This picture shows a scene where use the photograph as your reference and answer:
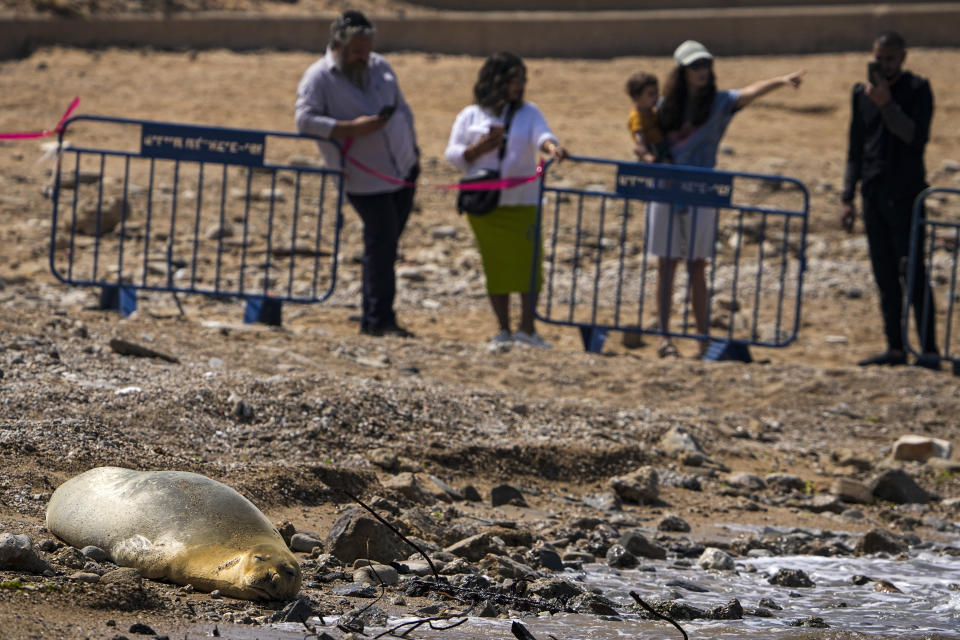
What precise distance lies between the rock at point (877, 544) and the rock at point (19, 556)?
306 cm

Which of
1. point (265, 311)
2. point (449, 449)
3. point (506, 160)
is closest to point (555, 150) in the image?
point (506, 160)

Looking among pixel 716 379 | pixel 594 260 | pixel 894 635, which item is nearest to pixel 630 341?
pixel 716 379

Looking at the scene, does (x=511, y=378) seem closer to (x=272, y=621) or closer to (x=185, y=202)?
(x=272, y=621)

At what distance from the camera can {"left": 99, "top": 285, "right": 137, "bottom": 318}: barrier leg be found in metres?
8.32

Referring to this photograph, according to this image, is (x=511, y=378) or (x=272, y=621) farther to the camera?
(x=511, y=378)

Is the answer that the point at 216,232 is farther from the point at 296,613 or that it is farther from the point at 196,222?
the point at 296,613

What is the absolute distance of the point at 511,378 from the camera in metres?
7.48

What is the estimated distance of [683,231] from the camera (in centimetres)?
814

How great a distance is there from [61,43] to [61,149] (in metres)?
11.1

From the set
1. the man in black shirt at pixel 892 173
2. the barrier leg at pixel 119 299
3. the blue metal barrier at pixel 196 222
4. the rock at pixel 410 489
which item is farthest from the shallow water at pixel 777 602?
the barrier leg at pixel 119 299

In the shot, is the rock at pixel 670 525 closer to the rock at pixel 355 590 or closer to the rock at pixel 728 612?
the rock at pixel 728 612

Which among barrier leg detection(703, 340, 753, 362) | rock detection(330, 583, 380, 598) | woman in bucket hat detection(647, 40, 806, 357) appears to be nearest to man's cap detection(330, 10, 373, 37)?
woman in bucket hat detection(647, 40, 806, 357)

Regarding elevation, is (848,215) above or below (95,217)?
above

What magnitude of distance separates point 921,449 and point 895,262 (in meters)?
1.75
